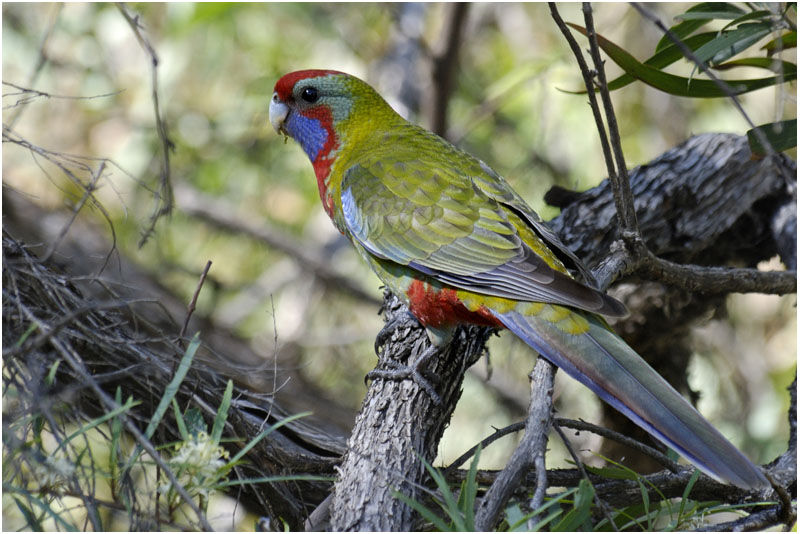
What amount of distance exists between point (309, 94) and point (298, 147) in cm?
245

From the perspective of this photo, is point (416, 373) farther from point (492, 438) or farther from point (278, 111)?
point (278, 111)

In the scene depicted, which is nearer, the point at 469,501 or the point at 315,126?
the point at 469,501

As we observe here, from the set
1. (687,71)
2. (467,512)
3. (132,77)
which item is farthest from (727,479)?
(132,77)

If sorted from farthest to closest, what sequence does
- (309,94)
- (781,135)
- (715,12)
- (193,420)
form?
(309,94)
(715,12)
(781,135)
(193,420)

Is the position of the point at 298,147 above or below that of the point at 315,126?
above

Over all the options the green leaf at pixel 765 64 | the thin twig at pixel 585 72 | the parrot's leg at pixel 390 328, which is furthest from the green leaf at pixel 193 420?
the green leaf at pixel 765 64

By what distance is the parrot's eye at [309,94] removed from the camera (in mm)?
3201

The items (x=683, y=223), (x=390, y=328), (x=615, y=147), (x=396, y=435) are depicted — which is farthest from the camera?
Result: (x=683, y=223)

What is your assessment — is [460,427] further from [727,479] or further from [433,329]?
[727,479]

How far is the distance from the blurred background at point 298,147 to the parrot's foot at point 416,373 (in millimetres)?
1897

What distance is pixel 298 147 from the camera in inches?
221

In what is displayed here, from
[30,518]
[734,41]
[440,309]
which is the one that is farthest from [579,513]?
[734,41]

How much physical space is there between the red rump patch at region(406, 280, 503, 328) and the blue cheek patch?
2.90 ft

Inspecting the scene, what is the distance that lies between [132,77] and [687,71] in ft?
13.0
